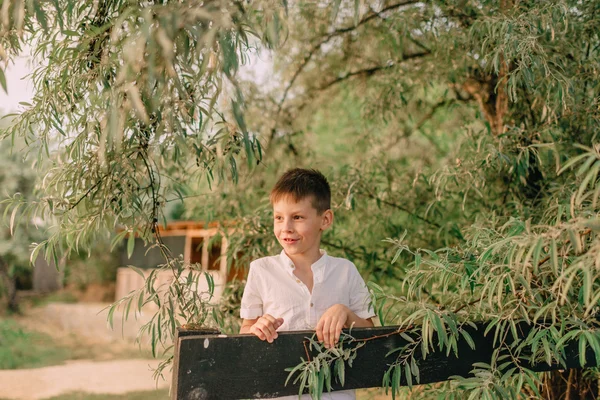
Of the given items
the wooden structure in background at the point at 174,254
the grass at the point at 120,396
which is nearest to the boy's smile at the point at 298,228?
the grass at the point at 120,396

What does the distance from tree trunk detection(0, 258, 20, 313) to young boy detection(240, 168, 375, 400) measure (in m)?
14.0

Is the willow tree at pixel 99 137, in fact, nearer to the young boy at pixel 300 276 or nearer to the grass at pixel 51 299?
the young boy at pixel 300 276

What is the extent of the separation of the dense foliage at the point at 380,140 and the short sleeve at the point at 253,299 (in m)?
0.21

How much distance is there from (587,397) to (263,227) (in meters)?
2.16

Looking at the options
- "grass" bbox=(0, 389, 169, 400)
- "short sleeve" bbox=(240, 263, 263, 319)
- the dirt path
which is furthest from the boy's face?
"grass" bbox=(0, 389, 169, 400)

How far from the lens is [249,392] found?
168 cm

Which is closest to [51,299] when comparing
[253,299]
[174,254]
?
[174,254]

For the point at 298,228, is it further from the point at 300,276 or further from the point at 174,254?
the point at 174,254

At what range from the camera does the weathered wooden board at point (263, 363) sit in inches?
63.3

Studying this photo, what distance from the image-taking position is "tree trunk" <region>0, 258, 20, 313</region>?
1452 cm

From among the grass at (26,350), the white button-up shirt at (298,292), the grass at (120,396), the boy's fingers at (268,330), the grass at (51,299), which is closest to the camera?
the boy's fingers at (268,330)

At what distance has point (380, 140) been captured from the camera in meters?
5.23

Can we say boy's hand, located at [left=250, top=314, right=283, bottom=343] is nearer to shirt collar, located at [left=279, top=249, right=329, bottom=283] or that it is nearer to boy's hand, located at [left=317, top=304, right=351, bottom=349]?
boy's hand, located at [left=317, top=304, right=351, bottom=349]

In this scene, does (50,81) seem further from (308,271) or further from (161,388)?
(161,388)
